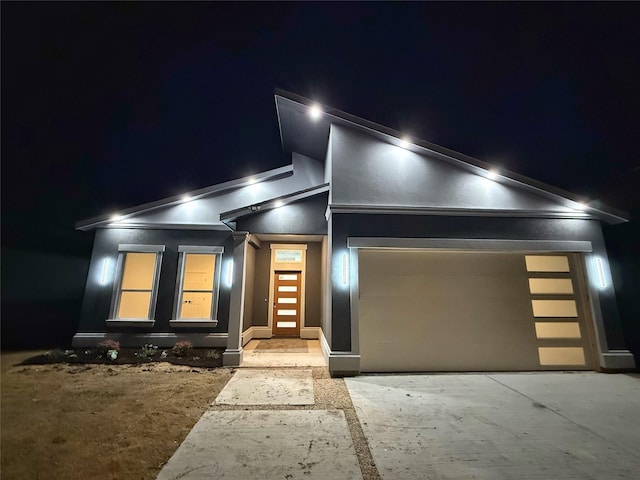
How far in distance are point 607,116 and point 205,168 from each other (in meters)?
9.33

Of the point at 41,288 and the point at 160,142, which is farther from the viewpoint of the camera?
the point at 160,142

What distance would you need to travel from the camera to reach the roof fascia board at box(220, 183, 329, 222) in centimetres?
517

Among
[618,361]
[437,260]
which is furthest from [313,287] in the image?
[618,361]

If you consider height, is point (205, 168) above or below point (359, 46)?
below

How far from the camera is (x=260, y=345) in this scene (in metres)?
6.82

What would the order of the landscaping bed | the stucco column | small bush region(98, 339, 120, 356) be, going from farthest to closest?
small bush region(98, 339, 120, 356) → the landscaping bed → the stucco column

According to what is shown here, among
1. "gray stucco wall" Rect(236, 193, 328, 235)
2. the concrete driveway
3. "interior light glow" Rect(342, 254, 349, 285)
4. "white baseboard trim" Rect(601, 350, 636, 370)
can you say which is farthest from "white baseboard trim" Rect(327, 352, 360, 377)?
"white baseboard trim" Rect(601, 350, 636, 370)

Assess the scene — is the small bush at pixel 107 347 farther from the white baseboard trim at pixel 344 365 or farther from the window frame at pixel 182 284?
the white baseboard trim at pixel 344 365

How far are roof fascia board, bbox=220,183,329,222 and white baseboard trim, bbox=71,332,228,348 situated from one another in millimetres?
3433

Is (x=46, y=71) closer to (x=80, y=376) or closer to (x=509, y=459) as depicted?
(x=80, y=376)

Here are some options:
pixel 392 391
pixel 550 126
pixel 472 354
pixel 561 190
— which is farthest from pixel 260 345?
pixel 550 126

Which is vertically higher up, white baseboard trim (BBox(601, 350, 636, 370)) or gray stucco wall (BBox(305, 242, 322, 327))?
gray stucco wall (BBox(305, 242, 322, 327))

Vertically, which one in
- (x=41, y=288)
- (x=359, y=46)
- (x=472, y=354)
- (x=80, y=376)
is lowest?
(x=80, y=376)

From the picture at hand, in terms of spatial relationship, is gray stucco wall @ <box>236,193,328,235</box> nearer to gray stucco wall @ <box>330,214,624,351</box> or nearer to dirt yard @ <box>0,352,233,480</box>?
gray stucco wall @ <box>330,214,624,351</box>
